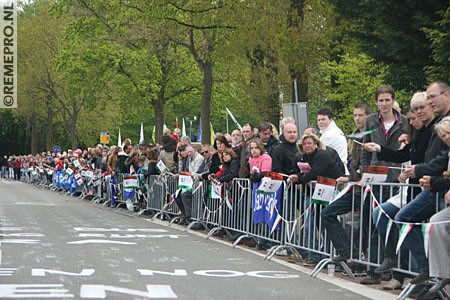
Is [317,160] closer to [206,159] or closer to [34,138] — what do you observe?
[206,159]

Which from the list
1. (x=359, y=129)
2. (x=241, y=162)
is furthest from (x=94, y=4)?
(x=359, y=129)

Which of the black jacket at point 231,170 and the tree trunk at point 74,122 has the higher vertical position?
the tree trunk at point 74,122

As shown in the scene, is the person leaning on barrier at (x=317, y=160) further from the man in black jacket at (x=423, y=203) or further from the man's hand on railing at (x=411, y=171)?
the man's hand on railing at (x=411, y=171)

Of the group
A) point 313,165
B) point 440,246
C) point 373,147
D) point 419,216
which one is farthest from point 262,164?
point 440,246

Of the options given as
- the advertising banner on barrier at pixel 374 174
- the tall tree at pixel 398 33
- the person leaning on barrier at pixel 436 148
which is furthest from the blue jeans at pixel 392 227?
the tall tree at pixel 398 33

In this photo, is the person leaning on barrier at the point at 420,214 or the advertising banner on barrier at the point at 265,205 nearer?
the person leaning on barrier at the point at 420,214

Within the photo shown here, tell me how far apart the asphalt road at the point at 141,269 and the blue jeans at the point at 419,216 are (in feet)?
1.97

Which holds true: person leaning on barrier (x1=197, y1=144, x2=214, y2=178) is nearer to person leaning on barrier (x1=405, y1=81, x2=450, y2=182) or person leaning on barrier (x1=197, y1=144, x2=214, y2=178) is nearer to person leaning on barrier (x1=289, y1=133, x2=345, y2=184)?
person leaning on barrier (x1=289, y1=133, x2=345, y2=184)

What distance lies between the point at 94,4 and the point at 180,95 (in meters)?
8.05

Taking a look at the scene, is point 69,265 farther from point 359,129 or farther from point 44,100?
point 44,100

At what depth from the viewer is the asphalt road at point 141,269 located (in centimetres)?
979

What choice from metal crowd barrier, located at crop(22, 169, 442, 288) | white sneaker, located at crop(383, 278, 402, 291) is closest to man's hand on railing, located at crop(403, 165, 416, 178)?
metal crowd barrier, located at crop(22, 169, 442, 288)

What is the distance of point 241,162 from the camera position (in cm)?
1652

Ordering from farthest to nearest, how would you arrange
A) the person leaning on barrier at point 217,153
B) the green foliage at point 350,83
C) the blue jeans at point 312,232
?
the green foliage at point 350,83 < the person leaning on barrier at point 217,153 < the blue jeans at point 312,232
